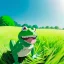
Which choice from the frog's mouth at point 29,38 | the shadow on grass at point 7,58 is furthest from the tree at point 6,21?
the frog's mouth at point 29,38

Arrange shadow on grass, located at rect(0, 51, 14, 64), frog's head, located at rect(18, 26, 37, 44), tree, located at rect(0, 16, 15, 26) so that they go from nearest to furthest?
frog's head, located at rect(18, 26, 37, 44)
shadow on grass, located at rect(0, 51, 14, 64)
tree, located at rect(0, 16, 15, 26)

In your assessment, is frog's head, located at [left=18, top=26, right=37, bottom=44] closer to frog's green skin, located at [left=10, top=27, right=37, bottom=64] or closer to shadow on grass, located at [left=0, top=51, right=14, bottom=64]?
frog's green skin, located at [left=10, top=27, right=37, bottom=64]

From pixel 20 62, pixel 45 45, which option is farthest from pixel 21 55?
pixel 45 45

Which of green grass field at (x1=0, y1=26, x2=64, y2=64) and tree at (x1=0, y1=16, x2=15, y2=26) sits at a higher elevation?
tree at (x1=0, y1=16, x2=15, y2=26)

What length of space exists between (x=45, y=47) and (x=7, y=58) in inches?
6.9

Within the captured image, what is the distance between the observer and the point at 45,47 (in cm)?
110

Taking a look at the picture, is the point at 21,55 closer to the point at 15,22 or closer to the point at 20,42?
the point at 20,42

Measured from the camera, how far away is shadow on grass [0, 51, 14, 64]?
43.8 inches

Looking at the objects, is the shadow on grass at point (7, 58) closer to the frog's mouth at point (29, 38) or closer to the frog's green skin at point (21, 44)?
the frog's green skin at point (21, 44)

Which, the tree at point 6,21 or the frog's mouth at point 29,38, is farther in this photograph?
the tree at point 6,21

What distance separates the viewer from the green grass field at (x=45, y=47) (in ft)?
3.40

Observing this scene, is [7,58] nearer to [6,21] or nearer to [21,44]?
[21,44]

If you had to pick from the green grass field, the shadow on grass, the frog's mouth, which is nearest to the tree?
the green grass field

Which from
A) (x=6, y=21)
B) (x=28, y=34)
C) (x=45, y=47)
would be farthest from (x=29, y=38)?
(x=6, y=21)
